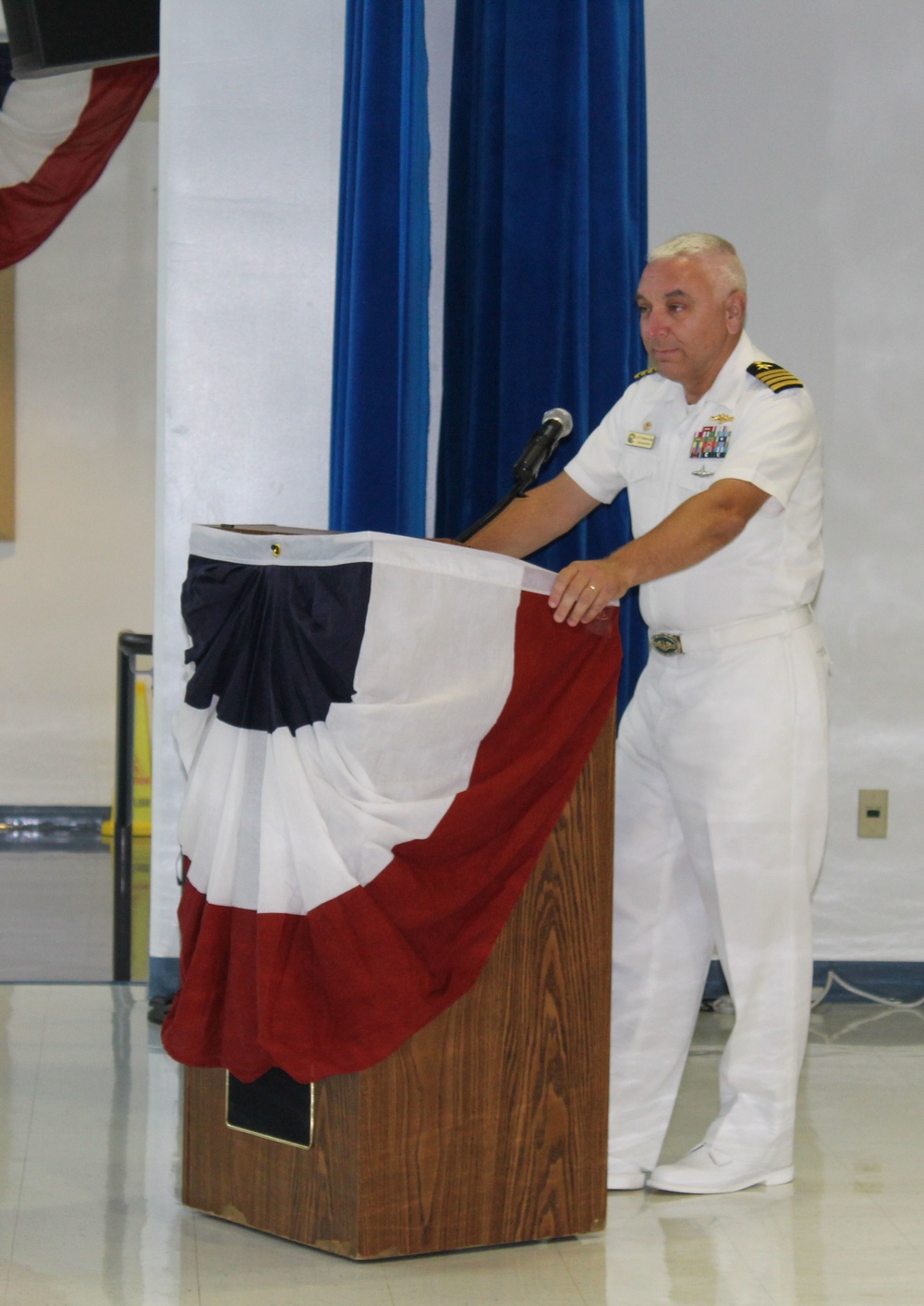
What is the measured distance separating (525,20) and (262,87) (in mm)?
740

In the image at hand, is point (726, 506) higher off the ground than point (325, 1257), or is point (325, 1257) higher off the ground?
point (726, 506)

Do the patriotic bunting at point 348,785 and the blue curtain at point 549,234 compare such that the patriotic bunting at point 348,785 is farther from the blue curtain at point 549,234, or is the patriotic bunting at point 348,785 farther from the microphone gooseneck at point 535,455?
the blue curtain at point 549,234

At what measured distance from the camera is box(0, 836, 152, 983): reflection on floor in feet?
13.2

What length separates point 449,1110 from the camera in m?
2.07

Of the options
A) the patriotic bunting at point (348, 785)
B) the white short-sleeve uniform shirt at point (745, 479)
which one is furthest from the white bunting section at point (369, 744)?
the white short-sleeve uniform shirt at point (745, 479)

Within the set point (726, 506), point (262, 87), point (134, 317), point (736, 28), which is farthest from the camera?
point (134, 317)

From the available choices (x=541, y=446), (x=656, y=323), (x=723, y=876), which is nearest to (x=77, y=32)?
(x=656, y=323)

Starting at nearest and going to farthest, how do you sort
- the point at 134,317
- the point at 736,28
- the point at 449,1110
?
the point at 449,1110, the point at 736,28, the point at 134,317

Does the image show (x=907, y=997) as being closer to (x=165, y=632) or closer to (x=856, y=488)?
(x=856, y=488)

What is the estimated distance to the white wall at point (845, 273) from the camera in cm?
367

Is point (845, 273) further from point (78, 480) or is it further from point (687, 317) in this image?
point (78, 480)

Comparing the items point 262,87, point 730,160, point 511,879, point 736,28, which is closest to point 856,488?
point 730,160

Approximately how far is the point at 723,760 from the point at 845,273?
1.79 meters

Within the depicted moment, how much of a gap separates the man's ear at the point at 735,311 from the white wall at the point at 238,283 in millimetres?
1260
